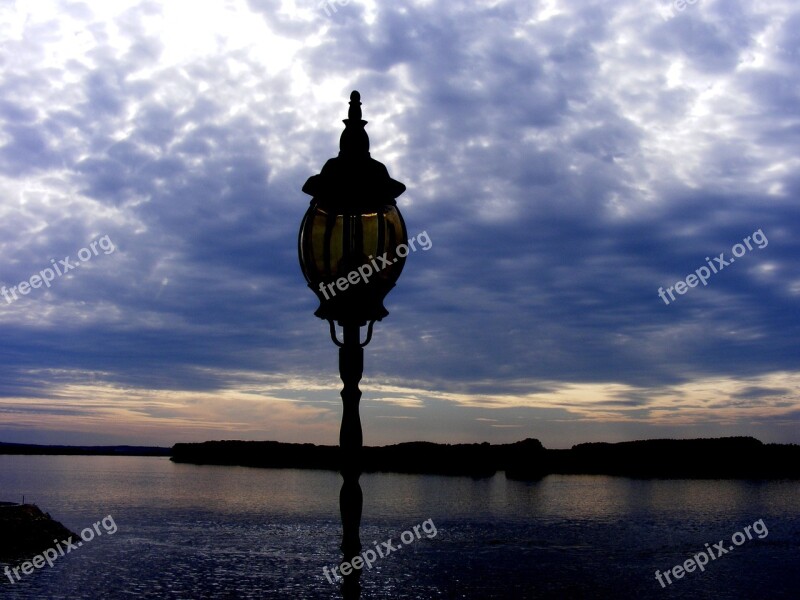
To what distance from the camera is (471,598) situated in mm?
45500

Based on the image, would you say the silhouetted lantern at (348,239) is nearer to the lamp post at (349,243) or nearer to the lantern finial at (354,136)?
the lamp post at (349,243)

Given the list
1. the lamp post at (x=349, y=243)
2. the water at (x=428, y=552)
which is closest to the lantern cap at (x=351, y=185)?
the lamp post at (x=349, y=243)

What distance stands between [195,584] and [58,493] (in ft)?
364

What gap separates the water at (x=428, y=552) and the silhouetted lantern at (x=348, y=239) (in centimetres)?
4180

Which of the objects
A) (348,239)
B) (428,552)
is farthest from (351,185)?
(428,552)

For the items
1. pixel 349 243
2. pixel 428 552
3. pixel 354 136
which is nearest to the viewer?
pixel 349 243

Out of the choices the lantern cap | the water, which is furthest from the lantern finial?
the water

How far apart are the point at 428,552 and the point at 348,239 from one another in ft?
213

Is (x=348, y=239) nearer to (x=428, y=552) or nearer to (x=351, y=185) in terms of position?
(x=351, y=185)

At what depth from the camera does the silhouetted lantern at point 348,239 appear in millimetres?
5707

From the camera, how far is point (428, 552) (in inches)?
2598

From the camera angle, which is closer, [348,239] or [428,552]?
[348,239]

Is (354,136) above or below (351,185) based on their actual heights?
above

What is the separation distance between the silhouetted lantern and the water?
4180 cm
